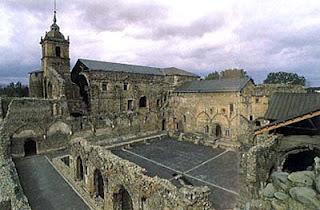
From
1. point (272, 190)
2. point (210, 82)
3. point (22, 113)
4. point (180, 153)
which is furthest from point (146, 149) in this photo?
point (272, 190)

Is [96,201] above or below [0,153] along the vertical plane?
below

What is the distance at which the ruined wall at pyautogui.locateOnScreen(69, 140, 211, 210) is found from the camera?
8148 millimetres

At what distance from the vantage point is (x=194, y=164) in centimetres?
1778

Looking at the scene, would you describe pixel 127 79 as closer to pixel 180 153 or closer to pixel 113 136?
pixel 113 136

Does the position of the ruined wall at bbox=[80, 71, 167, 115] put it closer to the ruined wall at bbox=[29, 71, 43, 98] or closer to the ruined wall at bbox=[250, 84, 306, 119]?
the ruined wall at bbox=[29, 71, 43, 98]

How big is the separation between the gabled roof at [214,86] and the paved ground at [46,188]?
18.5 metres

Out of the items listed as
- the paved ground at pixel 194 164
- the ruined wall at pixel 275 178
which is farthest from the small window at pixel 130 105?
the ruined wall at pixel 275 178

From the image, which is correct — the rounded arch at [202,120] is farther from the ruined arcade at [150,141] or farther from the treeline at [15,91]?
the treeline at [15,91]

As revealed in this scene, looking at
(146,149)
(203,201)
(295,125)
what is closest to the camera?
(203,201)

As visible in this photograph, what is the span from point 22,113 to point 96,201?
12.4m

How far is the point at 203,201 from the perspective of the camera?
8242 mm

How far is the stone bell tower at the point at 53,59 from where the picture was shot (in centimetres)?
2633

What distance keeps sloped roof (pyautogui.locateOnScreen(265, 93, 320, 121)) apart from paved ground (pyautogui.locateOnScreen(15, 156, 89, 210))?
1062 centimetres

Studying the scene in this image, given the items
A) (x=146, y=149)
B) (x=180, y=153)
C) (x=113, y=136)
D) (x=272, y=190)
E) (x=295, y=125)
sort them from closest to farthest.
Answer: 1. (x=272, y=190)
2. (x=295, y=125)
3. (x=180, y=153)
4. (x=146, y=149)
5. (x=113, y=136)
